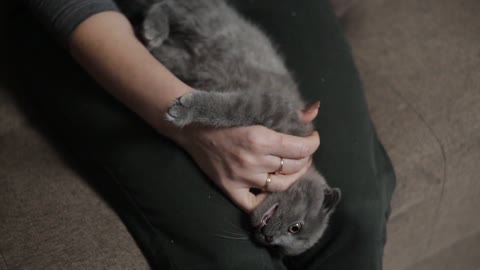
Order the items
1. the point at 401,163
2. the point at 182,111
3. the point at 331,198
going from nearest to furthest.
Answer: the point at 182,111, the point at 331,198, the point at 401,163

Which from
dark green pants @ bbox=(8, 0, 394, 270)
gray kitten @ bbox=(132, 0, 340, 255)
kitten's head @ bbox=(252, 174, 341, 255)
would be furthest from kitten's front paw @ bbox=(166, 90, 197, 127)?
kitten's head @ bbox=(252, 174, 341, 255)

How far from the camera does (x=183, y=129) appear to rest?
95 centimetres

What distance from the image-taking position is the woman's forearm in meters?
0.95

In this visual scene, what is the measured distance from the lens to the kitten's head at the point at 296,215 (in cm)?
98

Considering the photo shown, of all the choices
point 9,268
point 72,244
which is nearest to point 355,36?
point 72,244

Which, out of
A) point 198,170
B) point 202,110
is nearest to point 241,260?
point 198,170

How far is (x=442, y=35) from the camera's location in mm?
1420

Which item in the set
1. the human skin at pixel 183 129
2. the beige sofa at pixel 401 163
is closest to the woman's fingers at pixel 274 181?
the human skin at pixel 183 129

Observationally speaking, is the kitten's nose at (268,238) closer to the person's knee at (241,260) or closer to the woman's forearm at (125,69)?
the person's knee at (241,260)

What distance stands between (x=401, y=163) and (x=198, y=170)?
53 cm

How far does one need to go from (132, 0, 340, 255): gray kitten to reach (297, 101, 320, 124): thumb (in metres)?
0.01

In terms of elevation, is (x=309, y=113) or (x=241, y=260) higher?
(x=309, y=113)

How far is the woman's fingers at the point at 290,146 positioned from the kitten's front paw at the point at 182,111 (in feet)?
0.54

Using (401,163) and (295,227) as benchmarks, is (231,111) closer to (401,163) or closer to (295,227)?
(295,227)
